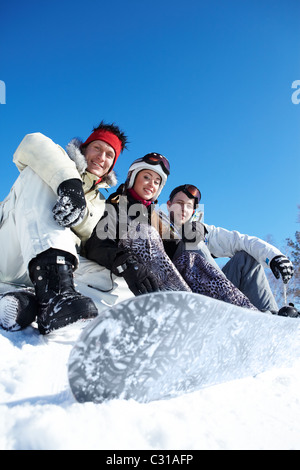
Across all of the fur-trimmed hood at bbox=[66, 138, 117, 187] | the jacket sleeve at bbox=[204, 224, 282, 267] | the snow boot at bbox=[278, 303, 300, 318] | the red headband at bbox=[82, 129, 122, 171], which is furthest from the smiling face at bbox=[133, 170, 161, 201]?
the snow boot at bbox=[278, 303, 300, 318]

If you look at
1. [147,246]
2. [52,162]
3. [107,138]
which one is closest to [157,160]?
[107,138]

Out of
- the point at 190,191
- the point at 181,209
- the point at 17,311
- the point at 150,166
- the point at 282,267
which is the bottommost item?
the point at 282,267

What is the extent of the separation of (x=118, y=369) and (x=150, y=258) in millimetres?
1086

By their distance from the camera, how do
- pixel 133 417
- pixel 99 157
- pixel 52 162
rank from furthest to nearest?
pixel 99 157 → pixel 52 162 → pixel 133 417

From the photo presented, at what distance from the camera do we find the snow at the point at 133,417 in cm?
58

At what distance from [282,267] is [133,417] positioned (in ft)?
8.73

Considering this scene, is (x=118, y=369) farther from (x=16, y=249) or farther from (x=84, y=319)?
(x=16, y=249)

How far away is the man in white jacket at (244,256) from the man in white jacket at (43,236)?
1431mm

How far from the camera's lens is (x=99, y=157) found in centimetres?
235

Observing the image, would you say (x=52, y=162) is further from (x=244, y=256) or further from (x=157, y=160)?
(x=244, y=256)

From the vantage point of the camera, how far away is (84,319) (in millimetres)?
1208

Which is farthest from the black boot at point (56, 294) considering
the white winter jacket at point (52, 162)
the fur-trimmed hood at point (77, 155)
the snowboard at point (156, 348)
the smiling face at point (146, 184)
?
the smiling face at point (146, 184)

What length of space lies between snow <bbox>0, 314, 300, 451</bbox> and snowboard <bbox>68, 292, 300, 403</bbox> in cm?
4
